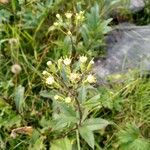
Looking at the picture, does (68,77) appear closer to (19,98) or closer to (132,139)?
(19,98)

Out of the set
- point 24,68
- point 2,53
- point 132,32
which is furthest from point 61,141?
point 132,32

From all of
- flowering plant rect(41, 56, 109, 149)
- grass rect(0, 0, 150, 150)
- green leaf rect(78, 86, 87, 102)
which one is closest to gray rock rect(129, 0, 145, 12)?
grass rect(0, 0, 150, 150)

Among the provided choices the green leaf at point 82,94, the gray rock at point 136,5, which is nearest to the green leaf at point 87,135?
the green leaf at point 82,94

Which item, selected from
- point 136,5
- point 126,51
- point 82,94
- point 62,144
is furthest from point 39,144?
point 136,5

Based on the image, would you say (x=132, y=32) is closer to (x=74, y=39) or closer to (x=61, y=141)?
(x=74, y=39)

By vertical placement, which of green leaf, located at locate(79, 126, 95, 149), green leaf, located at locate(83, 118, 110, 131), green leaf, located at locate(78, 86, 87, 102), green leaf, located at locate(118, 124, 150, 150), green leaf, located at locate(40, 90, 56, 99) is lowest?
green leaf, located at locate(118, 124, 150, 150)

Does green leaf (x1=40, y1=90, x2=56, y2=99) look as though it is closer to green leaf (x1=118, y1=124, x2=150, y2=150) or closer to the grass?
the grass
